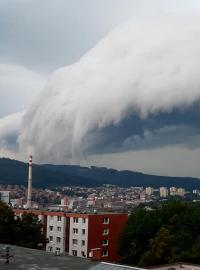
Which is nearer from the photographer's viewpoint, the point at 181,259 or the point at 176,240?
the point at 181,259

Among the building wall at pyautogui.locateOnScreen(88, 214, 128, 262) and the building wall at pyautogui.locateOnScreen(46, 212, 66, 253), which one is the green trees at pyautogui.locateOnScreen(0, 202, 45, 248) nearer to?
the building wall at pyautogui.locateOnScreen(88, 214, 128, 262)

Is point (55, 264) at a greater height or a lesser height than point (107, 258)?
greater

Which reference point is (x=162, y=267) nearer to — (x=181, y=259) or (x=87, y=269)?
(x=181, y=259)

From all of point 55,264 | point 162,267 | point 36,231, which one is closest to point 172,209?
point 36,231

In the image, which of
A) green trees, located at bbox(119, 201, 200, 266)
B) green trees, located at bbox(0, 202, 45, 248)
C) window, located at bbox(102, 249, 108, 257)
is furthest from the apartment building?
green trees, located at bbox(0, 202, 45, 248)

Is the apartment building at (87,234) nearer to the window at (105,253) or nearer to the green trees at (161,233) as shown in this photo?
the window at (105,253)

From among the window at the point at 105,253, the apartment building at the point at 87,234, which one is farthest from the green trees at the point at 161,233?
the window at the point at 105,253
